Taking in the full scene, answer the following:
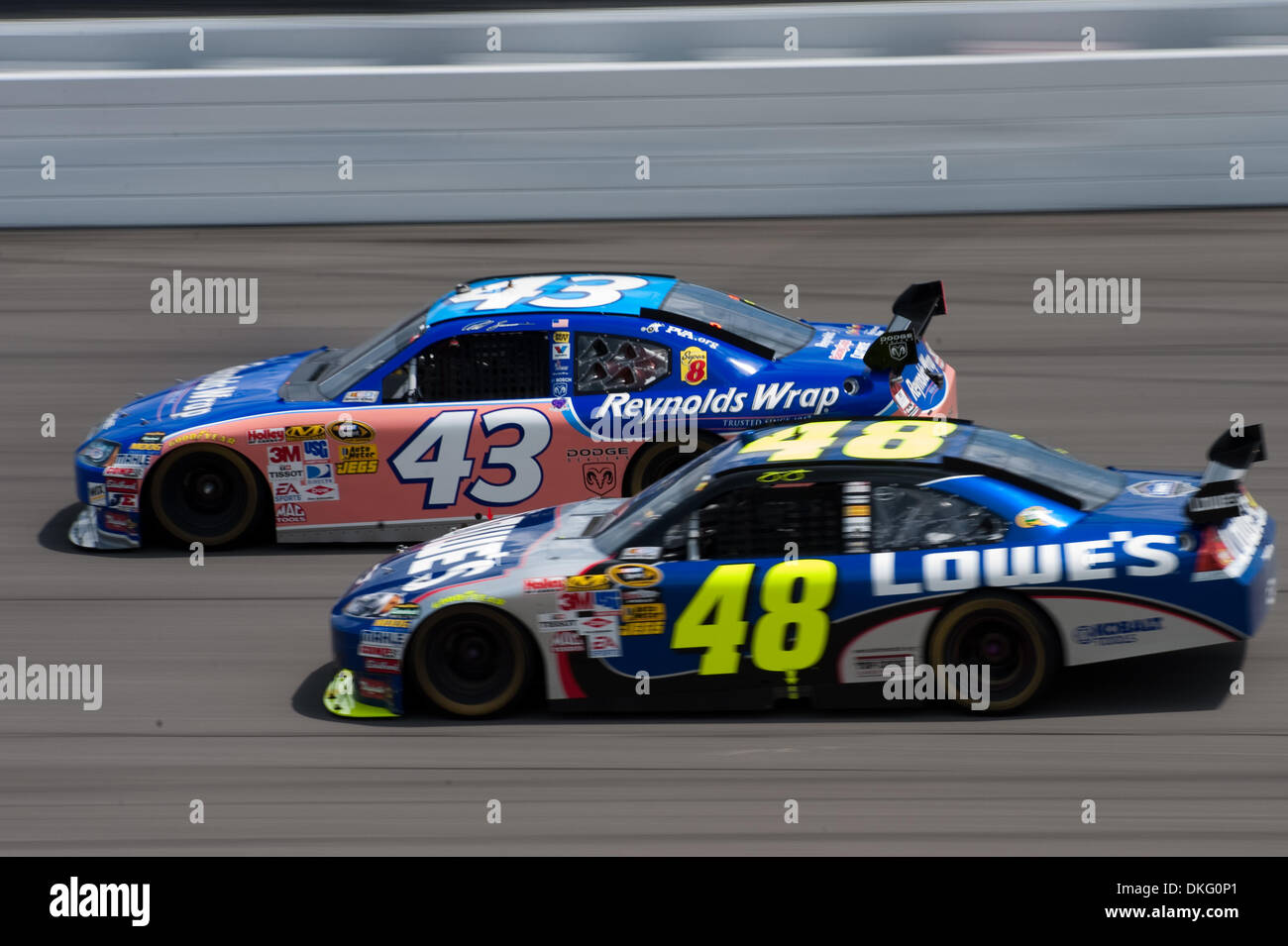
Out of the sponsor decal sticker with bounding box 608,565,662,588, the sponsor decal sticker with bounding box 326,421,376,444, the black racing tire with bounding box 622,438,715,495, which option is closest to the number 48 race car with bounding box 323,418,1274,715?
the sponsor decal sticker with bounding box 608,565,662,588

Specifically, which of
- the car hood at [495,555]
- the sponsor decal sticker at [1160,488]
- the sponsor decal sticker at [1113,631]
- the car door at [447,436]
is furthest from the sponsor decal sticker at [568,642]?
the sponsor decal sticker at [1160,488]

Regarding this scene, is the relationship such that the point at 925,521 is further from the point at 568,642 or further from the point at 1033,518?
the point at 568,642

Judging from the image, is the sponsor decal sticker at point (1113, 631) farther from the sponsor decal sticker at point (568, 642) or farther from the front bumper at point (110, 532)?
the front bumper at point (110, 532)

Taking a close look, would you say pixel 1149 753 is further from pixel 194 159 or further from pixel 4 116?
pixel 4 116

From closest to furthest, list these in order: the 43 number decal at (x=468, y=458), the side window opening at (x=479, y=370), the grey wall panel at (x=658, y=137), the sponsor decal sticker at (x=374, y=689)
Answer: the sponsor decal sticker at (x=374, y=689) → the 43 number decal at (x=468, y=458) → the side window opening at (x=479, y=370) → the grey wall panel at (x=658, y=137)

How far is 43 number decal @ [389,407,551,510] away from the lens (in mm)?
8836

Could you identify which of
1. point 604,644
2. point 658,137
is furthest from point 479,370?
point 658,137

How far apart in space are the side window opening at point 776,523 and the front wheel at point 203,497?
338 cm

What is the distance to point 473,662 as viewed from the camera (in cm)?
692

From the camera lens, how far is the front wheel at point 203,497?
30.0 ft

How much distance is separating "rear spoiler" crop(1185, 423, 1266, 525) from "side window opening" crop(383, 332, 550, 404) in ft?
11.5

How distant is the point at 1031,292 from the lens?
13.2 metres

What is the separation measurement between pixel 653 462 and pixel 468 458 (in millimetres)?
978

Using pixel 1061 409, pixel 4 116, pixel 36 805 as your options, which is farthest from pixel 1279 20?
pixel 36 805
